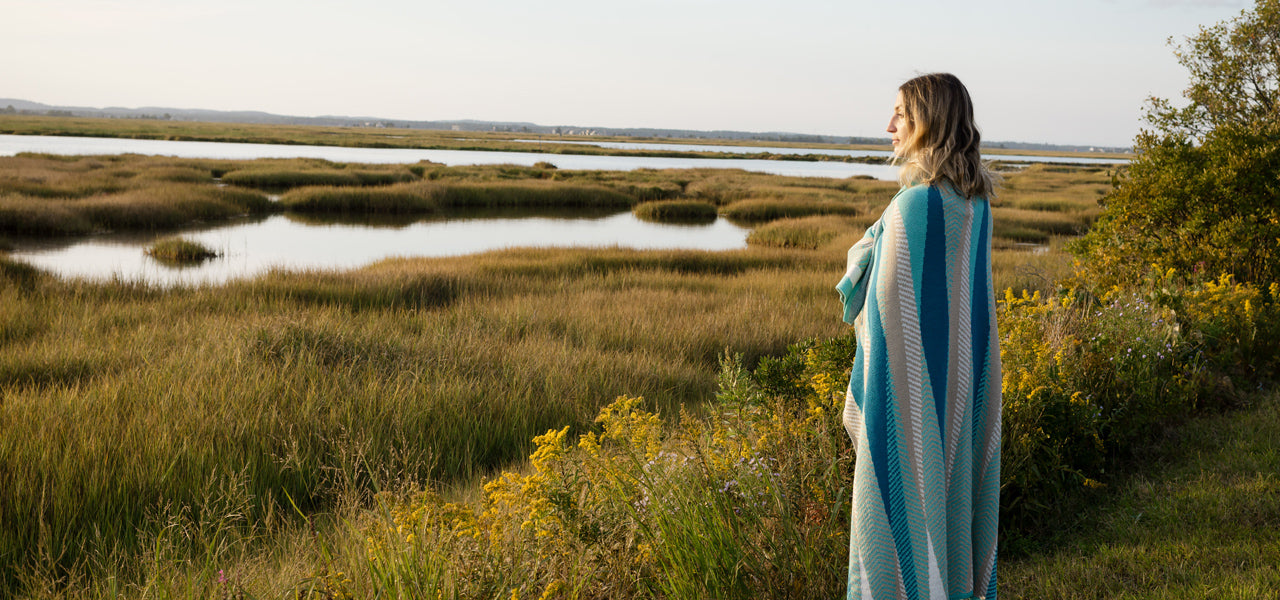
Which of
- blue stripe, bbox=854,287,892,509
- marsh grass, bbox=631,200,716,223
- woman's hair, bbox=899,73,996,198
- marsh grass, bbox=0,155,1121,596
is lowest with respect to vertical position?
marsh grass, bbox=0,155,1121,596

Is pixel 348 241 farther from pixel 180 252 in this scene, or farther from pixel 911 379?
pixel 911 379

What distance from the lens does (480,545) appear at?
3.08 meters

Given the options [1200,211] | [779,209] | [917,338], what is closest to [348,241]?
[779,209]

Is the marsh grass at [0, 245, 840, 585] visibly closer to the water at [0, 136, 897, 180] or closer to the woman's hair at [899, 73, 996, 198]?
the woman's hair at [899, 73, 996, 198]

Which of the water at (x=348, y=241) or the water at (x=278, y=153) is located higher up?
the water at (x=278, y=153)

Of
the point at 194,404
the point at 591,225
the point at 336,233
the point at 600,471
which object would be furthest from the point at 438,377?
the point at 591,225

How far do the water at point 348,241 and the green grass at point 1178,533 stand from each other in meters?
11.6

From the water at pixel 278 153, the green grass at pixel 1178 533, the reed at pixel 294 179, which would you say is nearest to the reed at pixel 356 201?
the reed at pixel 294 179

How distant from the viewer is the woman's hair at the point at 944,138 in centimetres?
238

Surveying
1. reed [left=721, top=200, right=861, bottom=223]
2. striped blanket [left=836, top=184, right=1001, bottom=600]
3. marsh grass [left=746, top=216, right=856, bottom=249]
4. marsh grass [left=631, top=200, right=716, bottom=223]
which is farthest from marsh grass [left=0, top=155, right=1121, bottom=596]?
marsh grass [left=631, top=200, right=716, bottom=223]

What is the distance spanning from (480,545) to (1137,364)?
15.4 ft

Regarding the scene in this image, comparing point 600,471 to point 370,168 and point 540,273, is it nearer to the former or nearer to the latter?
point 540,273

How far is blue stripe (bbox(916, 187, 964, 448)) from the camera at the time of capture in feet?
7.82

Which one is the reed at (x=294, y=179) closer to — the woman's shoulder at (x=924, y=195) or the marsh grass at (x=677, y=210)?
the marsh grass at (x=677, y=210)
